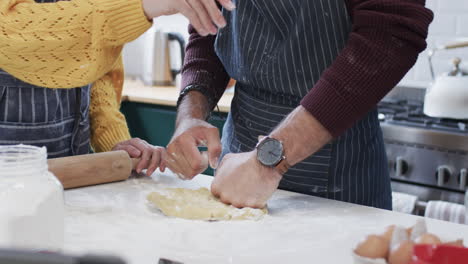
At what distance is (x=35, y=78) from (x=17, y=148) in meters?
0.43

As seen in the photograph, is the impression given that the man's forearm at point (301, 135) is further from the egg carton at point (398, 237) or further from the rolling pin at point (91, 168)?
the egg carton at point (398, 237)

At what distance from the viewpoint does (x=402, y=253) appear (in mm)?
635

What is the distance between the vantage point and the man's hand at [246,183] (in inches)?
45.7

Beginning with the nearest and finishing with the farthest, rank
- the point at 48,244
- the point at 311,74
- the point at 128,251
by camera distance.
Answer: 1. the point at 48,244
2. the point at 128,251
3. the point at 311,74

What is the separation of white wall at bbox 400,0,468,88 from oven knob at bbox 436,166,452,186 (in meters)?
0.66

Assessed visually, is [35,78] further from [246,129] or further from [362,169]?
[362,169]

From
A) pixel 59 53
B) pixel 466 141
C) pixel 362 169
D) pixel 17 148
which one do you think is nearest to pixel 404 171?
pixel 466 141

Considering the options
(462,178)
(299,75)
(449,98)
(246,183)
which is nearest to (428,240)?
(246,183)

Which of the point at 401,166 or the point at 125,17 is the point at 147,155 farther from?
the point at 401,166

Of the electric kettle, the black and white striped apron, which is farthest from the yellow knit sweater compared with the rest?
the electric kettle

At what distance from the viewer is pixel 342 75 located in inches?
46.8

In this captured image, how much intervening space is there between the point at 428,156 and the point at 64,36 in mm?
1363

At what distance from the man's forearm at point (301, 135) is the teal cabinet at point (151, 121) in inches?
58.3

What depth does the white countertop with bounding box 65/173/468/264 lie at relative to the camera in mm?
911
